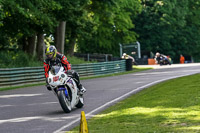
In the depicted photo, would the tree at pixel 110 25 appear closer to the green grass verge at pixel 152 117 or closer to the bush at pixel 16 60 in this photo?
the bush at pixel 16 60

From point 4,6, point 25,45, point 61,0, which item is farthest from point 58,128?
point 25,45

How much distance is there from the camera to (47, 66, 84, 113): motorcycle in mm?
11172

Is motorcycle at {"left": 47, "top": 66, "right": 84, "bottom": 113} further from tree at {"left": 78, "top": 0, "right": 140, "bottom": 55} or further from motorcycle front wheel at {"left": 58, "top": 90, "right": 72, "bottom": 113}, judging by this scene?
tree at {"left": 78, "top": 0, "right": 140, "bottom": 55}

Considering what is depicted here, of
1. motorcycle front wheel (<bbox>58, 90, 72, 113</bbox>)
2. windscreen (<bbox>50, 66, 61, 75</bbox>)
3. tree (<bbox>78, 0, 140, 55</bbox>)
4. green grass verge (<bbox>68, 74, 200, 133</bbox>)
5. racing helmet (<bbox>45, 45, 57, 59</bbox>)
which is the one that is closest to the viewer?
green grass verge (<bbox>68, 74, 200, 133</bbox>)

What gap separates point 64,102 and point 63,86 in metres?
0.39

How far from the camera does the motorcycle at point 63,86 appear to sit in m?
11.2

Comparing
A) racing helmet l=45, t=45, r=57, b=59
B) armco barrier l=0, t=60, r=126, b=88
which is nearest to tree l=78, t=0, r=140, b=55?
armco barrier l=0, t=60, r=126, b=88

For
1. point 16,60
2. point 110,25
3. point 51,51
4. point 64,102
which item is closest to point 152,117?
point 64,102

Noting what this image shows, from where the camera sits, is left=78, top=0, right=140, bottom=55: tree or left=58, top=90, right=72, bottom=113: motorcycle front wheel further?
left=78, top=0, right=140, bottom=55: tree

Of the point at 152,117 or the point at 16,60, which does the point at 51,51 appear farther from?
the point at 16,60

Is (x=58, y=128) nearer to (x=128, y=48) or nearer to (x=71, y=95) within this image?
(x=71, y=95)

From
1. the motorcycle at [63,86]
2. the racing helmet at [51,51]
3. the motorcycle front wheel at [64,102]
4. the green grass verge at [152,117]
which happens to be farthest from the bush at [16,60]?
the green grass verge at [152,117]

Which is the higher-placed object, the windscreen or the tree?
the tree

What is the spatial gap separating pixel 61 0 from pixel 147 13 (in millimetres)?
34818
